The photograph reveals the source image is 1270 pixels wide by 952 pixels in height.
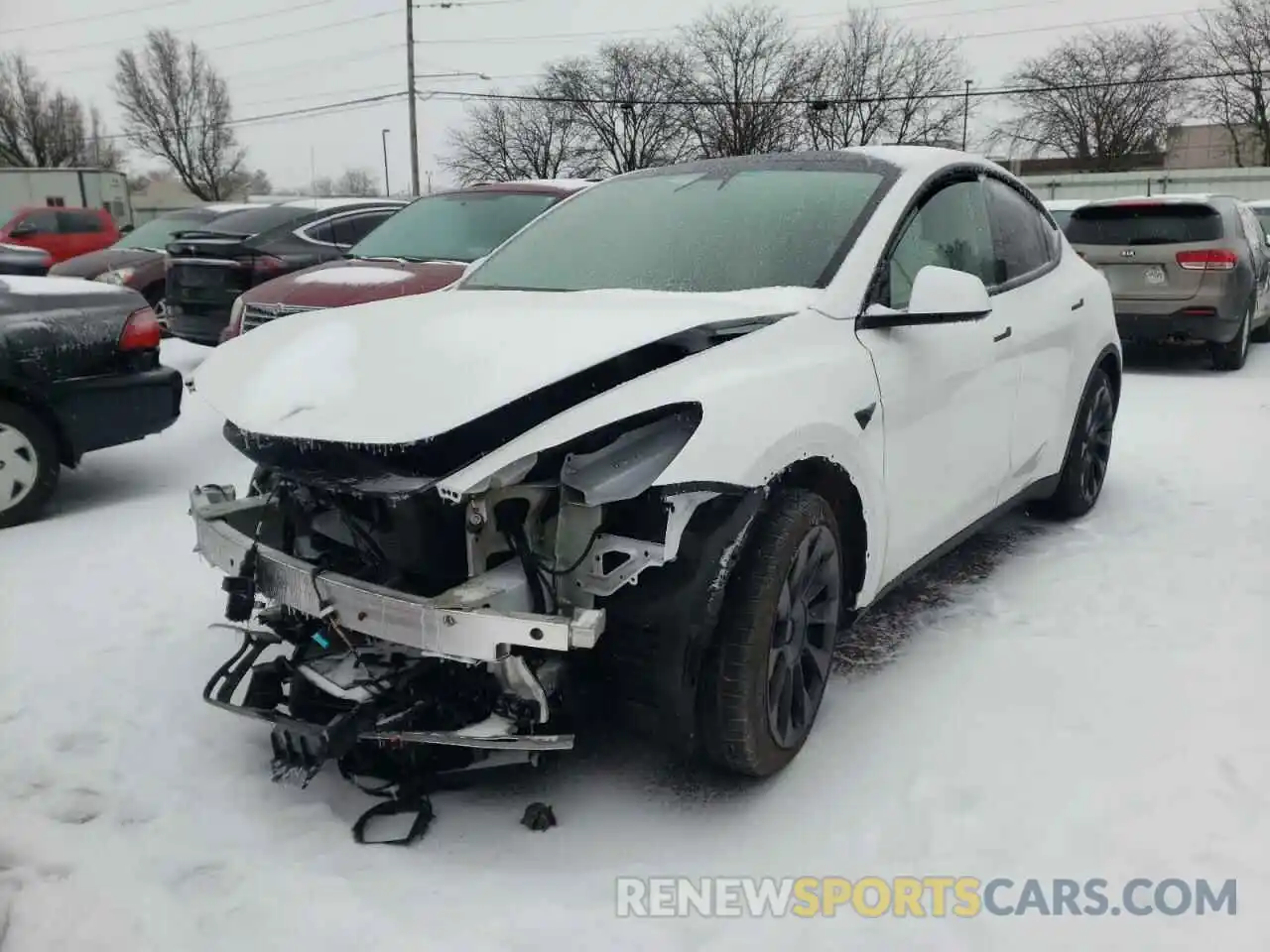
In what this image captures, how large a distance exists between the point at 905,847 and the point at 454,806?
1109mm

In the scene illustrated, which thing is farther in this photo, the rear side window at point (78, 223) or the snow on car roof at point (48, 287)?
the rear side window at point (78, 223)

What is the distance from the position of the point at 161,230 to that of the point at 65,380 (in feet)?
24.6

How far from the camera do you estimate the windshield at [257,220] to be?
29.0ft

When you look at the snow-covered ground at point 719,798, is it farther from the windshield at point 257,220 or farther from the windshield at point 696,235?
the windshield at point 257,220

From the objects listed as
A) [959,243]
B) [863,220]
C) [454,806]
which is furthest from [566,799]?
[959,243]

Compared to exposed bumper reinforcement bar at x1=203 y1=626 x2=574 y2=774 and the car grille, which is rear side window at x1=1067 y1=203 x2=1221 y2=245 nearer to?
the car grille

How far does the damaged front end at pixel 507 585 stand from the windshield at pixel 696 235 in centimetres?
96

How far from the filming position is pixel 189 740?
9.59 feet

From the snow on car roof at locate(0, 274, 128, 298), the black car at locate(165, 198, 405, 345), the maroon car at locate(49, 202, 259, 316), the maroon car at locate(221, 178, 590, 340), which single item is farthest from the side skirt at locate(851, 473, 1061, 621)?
the maroon car at locate(49, 202, 259, 316)

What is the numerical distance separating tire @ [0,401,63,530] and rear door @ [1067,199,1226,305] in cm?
779

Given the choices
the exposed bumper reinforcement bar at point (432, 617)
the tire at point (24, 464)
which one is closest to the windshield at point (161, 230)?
the tire at point (24, 464)

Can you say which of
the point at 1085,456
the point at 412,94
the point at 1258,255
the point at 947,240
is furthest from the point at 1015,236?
the point at 412,94

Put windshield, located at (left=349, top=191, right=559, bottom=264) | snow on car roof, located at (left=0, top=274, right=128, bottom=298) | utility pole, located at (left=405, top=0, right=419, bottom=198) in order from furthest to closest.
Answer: utility pole, located at (left=405, top=0, right=419, bottom=198)
windshield, located at (left=349, top=191, right=559, bottom=264)
snow on car roof, located at (left=0, top=274, right=128, bottom=298)

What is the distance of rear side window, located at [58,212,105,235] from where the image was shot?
18703mm
